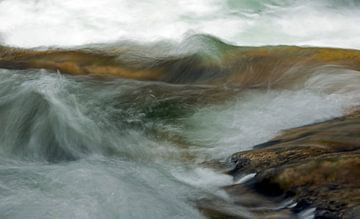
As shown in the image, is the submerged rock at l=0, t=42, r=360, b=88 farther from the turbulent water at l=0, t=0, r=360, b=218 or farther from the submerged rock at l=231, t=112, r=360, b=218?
the submerged rock at l=231, t=112, r=360, b=218

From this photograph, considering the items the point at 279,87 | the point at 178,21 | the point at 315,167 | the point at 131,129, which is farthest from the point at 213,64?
the point at 315,167

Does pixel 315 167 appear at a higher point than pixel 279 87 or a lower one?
lower

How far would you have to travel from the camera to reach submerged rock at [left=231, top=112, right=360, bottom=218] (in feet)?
17.9

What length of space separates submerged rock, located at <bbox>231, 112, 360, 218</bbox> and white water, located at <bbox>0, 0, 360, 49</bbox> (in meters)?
4.98

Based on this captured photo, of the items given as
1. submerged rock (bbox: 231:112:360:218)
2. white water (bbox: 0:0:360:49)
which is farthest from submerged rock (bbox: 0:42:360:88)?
submerged rock (bbox: 231:112:360:218)

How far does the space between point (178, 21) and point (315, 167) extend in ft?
27.7

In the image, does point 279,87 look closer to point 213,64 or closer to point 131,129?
point 213,64

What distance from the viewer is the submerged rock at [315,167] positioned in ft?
17.9

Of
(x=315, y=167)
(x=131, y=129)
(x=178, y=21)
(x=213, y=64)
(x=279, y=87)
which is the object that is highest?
(x=178, y=21)

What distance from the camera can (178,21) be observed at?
13.8 m

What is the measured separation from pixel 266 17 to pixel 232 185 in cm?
851

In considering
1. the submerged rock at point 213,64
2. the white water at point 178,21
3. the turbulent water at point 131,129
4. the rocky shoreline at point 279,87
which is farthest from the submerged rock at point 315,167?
the white water at point 178,21

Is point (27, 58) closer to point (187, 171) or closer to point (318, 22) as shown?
point (187, 171)

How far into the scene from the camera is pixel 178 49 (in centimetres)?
1087
